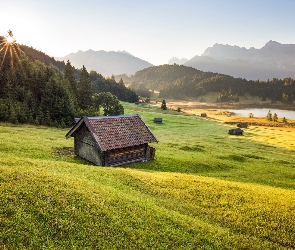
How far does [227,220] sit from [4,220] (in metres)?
11.9

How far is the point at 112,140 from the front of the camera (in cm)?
2636

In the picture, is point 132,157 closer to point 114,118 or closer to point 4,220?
point 114,118

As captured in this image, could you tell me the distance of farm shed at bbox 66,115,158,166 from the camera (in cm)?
2605

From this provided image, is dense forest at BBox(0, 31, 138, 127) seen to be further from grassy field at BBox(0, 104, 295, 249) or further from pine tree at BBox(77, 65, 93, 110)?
grassy field at BBox(0, 104, 295, 249)

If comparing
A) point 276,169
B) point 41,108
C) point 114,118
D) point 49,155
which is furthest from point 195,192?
point 41,108

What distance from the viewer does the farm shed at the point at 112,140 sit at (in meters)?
26.0

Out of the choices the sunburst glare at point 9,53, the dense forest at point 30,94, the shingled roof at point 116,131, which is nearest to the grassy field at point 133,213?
the shingled roof at point 116,131

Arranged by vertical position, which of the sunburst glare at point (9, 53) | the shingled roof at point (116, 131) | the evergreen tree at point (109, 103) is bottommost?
the shingled roof at point (116, 131)

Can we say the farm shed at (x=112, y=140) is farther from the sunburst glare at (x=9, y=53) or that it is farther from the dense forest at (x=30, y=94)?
the sunburst glare at (x=9, y=53)

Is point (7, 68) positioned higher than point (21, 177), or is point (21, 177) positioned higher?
point (7, 68)

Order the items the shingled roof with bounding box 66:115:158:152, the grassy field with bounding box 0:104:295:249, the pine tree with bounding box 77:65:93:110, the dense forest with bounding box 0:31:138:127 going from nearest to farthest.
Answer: the grassy field with bounding box 0:104:295:249
the shingled roof with bounding box 66:115:158:152
the dense forest with bounding box 0:31:138:127
the pine tree with bounding box 77:65:93:110

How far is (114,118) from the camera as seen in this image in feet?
94.8

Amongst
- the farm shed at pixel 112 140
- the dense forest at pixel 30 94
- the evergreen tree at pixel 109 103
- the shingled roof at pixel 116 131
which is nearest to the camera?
the shingled roof at pixel 116 131

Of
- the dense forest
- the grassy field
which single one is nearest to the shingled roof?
the grassy field
